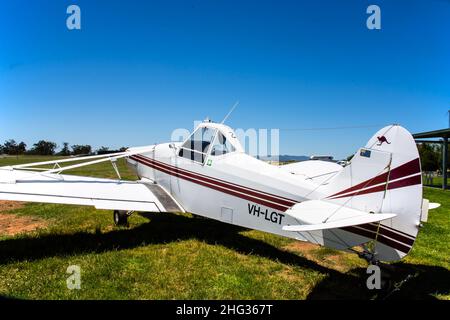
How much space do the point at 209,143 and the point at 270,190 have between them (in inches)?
87.6

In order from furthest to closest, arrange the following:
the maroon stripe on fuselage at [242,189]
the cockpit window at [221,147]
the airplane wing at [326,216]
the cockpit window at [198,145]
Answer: the cockpit window at [198,145] → the cockpit window at [221,147] → the maroon stripe on fuselage at [242,189] → the airplane wing at [326,216]

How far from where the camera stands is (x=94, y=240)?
7.38m

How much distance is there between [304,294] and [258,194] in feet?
6.25

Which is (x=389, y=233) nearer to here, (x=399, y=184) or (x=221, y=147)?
(x=399, y=184)

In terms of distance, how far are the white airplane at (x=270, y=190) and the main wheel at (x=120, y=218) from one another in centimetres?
3

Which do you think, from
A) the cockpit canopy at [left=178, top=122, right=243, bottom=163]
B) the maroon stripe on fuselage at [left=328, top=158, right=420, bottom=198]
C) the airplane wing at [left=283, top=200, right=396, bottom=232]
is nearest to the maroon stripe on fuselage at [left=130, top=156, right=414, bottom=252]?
the airplane wing at [left=283, top=200, right=396, bottom=232]

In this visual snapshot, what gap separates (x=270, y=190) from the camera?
19.4 feet

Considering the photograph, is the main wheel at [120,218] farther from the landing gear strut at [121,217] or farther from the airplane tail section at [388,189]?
the airplane tail section at [388,189]

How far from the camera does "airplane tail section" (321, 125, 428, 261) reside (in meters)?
4.44

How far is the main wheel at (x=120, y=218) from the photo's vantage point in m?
8.84

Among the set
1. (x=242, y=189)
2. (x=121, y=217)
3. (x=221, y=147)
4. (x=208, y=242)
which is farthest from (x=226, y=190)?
(x=121, y=217)

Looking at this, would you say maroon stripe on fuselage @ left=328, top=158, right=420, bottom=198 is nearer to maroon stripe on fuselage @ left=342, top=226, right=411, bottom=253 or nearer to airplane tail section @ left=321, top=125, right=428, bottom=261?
airplane tail section @ left=321, top=125, right=428, bottom=261

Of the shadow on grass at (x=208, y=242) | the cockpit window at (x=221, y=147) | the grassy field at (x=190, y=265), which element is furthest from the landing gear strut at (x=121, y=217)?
the cockpit window at (x=221, y=147)
